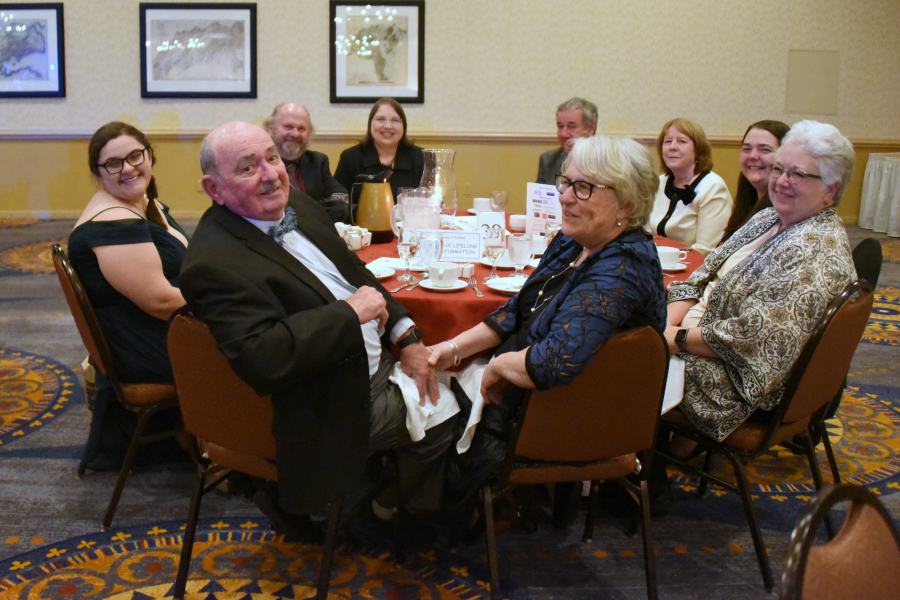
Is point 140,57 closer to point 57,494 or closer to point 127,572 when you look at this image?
point 57,494

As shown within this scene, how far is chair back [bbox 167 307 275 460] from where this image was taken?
162cm

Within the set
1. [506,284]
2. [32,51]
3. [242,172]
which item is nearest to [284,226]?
[242,172]

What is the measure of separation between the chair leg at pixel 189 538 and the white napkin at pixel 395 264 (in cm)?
91

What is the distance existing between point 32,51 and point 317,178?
536 cm

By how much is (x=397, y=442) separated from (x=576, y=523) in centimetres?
77

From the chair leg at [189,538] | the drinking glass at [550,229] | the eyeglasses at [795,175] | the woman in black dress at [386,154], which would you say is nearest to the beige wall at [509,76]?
the woman in black dress at [386,154]

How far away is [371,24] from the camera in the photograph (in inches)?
301

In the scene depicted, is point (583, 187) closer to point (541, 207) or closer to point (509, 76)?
point (541, 207)

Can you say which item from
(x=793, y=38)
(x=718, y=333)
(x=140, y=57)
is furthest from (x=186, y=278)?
(x=793, y=38)

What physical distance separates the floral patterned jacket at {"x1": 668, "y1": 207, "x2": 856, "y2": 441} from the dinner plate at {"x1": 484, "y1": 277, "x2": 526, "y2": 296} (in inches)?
20.6

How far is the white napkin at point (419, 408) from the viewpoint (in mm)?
1922

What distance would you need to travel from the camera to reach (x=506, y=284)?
90.4 inches

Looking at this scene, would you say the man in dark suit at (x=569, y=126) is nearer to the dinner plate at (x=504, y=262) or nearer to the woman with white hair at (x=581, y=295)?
the dinner plate at (x=504, y=262)

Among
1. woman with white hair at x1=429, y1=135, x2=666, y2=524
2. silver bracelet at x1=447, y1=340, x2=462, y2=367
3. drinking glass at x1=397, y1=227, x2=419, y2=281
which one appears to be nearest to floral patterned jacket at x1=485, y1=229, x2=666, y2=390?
woman with white hair at x1=429, y1=135, x2=666, y2=524
